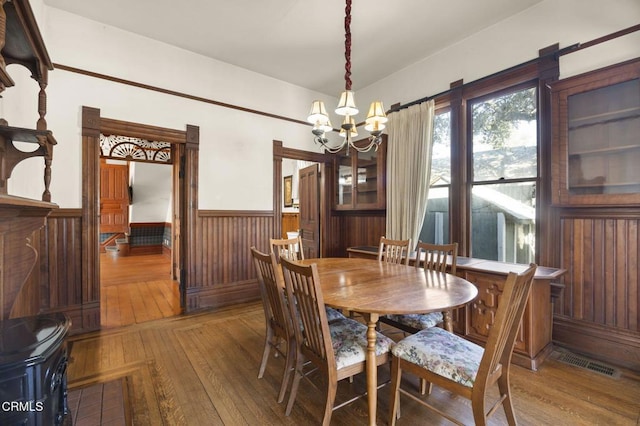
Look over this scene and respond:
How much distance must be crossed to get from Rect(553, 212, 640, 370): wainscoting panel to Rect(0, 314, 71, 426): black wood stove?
3488 mm

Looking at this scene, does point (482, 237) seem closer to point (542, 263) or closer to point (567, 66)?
point (542, 263)

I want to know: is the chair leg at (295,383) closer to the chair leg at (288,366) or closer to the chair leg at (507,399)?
the chair leg at (288,366)

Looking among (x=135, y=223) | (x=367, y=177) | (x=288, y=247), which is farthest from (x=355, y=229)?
(x=135, y=223)

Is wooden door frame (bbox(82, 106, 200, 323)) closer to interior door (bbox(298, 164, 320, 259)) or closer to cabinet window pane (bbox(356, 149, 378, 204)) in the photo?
interior door (bbox(298, 164, 320, 259))

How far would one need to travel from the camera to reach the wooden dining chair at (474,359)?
4.18 feet

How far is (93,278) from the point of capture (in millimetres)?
2975

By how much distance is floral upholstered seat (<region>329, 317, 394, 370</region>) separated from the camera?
1556mm

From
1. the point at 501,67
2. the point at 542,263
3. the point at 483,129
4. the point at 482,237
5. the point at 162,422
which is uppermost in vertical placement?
the point at 501,67

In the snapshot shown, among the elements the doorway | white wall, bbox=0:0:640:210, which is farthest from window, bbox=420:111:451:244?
the doorway

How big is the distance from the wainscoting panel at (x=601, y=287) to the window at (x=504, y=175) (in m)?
0.33

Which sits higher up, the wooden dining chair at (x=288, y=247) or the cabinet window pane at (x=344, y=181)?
the cabinet window pane at (x=344, y=181)

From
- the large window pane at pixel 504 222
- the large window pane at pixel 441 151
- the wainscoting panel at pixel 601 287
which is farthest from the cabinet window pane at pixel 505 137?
the wainscoting panel at pixel 601 287

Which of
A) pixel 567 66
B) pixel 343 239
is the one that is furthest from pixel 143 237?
pixel 567 66

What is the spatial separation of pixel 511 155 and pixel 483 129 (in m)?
0.43
